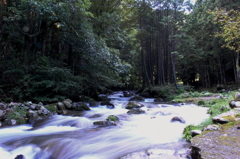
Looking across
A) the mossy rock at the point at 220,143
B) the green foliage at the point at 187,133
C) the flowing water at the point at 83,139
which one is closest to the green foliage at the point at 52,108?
the flowing water at the point at 83,139

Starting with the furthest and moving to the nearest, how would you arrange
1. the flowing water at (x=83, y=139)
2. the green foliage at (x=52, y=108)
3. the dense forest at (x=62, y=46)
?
1. the dense forest at (x=62, y=46)
2. the green foliage at (x=52, y=108)
3. the flowing water at (x=83, y=139)

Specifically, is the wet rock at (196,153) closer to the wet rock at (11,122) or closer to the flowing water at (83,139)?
the flowing water at (83,139)

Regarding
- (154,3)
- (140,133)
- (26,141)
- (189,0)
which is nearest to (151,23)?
(154,3)

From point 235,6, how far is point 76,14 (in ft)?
49.2

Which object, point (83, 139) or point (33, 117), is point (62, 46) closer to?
point (33, 117)

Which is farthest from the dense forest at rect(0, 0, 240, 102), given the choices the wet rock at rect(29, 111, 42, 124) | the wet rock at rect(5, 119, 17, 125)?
the wet rock at rect(5, 119, 17, 125)

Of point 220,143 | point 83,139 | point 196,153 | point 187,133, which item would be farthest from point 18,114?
point 220,143

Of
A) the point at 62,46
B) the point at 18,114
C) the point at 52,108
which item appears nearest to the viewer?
the point at 18,114

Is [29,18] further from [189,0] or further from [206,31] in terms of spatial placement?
[206,31]

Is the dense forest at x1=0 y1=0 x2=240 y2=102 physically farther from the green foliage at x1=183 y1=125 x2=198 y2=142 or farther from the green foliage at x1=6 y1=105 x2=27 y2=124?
the green foliage at x1=183 y1=125 x2=198 y2=142

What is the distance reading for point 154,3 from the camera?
2066 centimetres

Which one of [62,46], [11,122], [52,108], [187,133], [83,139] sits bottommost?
[83,139]

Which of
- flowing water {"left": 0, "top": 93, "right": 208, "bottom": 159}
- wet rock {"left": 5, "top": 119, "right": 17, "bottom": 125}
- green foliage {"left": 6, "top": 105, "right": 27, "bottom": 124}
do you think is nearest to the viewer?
flowing water {"left": 0, "top": 93, "right": 208, "bottom": 159}

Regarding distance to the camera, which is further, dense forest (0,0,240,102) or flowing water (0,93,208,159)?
dense forest (0,0,240,102)
